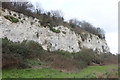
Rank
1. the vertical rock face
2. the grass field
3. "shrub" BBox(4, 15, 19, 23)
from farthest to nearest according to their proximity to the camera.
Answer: "shrub" BBox(4, 15, 19, 23) < the vertical rock face < the grass field

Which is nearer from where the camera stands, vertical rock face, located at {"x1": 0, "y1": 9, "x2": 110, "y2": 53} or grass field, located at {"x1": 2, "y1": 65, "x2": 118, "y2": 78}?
grass field, located at {"x1": 2, "y1": 65, "x2": 118, "y2": 78}

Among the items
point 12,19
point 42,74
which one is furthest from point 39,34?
point 42,74

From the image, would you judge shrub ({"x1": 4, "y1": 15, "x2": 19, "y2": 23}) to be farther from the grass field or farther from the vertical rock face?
the grass field

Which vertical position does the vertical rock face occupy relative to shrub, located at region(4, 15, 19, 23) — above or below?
below

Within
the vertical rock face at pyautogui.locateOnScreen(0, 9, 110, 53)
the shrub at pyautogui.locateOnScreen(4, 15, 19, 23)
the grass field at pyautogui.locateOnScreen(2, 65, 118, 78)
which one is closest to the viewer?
the grass field at pyautogui.locateOnScreen(2, 65, 118, 78)

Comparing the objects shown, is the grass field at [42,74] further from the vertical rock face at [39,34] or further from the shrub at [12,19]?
the shrub at [12,19]

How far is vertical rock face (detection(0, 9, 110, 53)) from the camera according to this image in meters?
27.1

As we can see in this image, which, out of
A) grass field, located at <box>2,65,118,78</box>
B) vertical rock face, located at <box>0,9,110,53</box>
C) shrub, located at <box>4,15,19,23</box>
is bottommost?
grass field, located at <box>2,65,118,78</box>

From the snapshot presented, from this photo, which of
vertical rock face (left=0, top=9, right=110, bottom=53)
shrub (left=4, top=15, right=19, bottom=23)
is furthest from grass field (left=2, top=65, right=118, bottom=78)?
shrub (left=4, top=15, right=19, bottom=23)

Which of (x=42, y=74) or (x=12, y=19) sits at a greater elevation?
(x=12, y=19)

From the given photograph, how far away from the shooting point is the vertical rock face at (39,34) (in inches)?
1068

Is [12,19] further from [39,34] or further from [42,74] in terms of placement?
[42,74]

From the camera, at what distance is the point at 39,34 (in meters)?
32.3

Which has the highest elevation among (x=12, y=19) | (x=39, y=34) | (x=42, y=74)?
(x=12, y=19)
